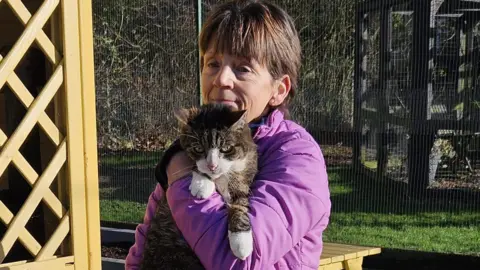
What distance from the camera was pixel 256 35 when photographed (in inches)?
58.9

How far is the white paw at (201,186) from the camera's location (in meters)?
1.33

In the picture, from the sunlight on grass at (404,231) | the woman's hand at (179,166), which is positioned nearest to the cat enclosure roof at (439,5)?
the sunlight on grass at (404,231)

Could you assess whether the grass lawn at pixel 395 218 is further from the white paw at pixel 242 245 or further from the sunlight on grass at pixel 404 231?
the white paw at pixel 242 245

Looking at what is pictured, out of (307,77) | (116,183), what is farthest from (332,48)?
(116,183)

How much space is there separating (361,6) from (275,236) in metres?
3.54

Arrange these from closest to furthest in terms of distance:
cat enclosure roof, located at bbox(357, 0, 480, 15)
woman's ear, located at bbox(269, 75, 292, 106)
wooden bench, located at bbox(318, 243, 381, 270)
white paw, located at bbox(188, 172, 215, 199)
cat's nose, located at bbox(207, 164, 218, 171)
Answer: white paw, located at bbox(188, 172, 215, 199) < cat's nose, located at bbox(207, 164, 218, 171) < woman's ear, located at bbox(269, 75, 292, 106) < wooden bench, located at bbox(318, 243, 381, 270) < cat enclosure roof, located at bbox(357, 0, 480, 15)

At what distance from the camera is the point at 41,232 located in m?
3.66

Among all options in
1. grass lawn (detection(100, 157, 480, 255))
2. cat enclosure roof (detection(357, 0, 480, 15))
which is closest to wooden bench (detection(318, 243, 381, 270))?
grass lawn (detection(100, 157, 480, 255))

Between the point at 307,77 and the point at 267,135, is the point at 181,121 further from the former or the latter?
the point at 307,77

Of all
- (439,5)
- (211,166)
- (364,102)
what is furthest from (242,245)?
(439,5)

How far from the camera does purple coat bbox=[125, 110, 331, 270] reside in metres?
1.25

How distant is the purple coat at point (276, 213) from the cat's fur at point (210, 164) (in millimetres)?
56

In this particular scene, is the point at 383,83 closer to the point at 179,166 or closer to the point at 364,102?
the point at 364,102

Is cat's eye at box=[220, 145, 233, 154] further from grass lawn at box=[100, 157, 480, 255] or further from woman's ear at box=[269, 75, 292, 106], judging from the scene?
grass lawn at box=[100, 157, 480, 255]
